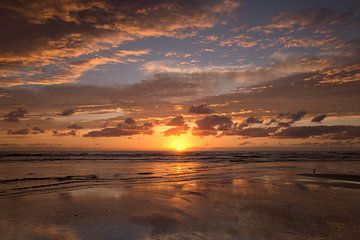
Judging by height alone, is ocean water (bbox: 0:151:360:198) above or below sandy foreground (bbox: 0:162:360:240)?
above

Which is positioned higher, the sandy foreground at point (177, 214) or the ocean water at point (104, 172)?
the ocean water at point (104, 172)

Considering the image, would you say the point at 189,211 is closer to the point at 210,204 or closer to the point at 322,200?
the point at 210,204

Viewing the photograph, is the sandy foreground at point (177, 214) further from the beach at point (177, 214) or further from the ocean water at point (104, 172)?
the ocean water at point (104, 172)

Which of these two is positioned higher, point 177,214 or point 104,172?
point 104,172

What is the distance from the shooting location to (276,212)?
15523 millimetres

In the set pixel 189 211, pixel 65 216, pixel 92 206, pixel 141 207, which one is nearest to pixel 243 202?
pixel 189 211

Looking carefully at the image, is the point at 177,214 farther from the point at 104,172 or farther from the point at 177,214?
the point at 104,172

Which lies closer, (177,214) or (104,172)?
(177,214)

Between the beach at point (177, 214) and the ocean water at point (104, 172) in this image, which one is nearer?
the beach at point (177, 214)

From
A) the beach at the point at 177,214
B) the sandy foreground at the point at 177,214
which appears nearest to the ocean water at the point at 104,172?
the beach at the point at 177,214

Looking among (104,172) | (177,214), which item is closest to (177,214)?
(177,214)

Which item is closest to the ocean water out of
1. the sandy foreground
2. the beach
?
the beach

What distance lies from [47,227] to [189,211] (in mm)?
6780

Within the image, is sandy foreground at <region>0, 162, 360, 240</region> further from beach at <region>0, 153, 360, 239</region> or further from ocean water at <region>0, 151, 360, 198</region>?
ocean water at <region>0, 151, 360, 198</region>
